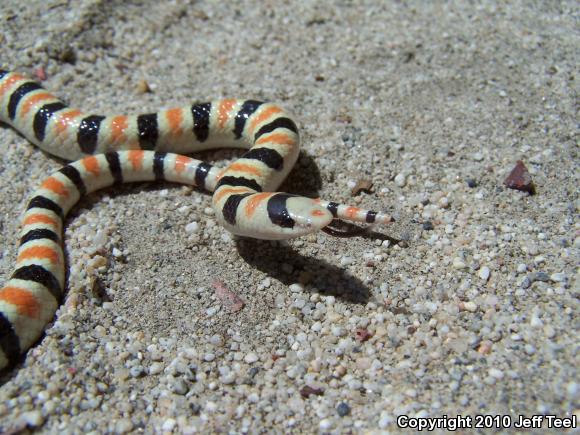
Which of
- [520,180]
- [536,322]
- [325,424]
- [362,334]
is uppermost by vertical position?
[520,180]

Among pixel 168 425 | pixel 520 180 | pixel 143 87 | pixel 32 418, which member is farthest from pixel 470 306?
pixel 143 87

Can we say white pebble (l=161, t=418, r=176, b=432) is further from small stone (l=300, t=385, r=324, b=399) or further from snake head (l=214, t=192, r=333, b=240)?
snake head (l=214, t=192, r=333, b=240)

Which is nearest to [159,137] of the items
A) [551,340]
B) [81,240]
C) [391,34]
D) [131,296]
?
[81,240]

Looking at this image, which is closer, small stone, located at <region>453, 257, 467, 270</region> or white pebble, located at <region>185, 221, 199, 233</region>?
A: small stone, located at <region>453, 257, 467, 270</region>

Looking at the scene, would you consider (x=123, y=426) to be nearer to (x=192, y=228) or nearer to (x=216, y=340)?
(x=216, y=340)

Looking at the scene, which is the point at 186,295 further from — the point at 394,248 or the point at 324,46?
the point at 324,46

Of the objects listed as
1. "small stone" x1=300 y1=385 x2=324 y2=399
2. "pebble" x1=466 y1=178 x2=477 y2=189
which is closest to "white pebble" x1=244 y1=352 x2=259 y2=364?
"small stone" x1=300 y1=385 x2=324 y2=399
